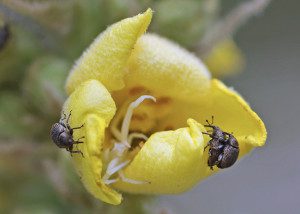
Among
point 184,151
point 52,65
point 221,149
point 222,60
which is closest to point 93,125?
point 184,151

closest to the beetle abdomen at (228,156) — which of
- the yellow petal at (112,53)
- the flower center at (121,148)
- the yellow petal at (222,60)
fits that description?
the flower center at (121,148)

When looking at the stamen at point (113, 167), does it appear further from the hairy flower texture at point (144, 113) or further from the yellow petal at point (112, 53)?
the yellow petal at point (112, 53)

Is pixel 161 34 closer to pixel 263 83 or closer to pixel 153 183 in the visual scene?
pixel 153 183

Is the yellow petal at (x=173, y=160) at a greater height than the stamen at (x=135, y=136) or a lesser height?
lesser

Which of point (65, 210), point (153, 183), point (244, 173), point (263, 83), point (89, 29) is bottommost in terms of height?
point (153, 183)

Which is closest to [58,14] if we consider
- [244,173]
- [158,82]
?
[158,82]

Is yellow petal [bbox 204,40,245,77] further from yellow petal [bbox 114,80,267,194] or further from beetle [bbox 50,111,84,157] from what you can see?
beetle [bbox 50,111,84,157]

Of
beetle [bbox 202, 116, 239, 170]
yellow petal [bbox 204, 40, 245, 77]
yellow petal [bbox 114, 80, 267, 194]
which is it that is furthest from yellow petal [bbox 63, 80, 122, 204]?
yellow petal [bbox 204, 40, 245, 77]
